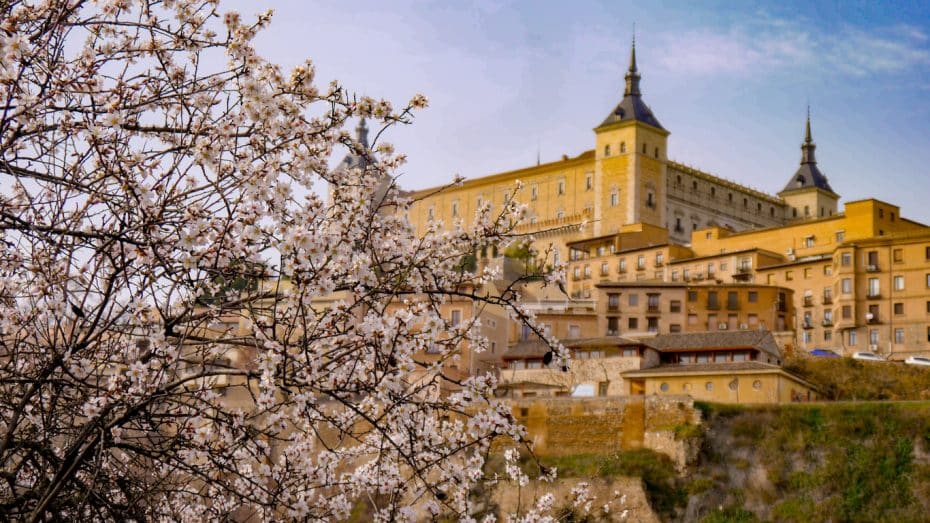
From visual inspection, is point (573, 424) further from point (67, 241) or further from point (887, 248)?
point (67, 241)

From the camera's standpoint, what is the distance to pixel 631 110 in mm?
100500

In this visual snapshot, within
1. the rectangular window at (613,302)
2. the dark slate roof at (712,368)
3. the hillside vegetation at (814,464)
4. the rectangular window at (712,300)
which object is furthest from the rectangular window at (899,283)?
the hillside vegetation at (814,464)

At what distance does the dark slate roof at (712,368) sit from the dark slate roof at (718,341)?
183 cm

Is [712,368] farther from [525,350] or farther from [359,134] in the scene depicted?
[359,134]

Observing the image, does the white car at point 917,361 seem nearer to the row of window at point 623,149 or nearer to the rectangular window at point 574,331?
the rectangular window at point 574,331

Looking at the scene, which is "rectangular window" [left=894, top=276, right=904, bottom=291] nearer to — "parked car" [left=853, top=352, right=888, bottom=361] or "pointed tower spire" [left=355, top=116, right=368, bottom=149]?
"parked car" [left=853, top=352, right=888, bottom=361]

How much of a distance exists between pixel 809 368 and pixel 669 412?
1144 cm

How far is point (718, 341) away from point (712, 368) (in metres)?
3.86

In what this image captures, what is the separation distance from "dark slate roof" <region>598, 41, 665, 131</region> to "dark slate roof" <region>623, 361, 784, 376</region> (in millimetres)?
49577

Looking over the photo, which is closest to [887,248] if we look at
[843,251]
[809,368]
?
[843,251]

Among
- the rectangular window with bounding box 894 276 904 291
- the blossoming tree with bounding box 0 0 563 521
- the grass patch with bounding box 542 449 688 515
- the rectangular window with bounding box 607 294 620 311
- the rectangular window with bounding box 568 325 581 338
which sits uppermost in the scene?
the rectangular window with bounding box 894 276 904 291

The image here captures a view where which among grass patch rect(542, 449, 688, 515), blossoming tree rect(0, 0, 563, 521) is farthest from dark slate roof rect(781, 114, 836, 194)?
blossoming tree rect(0, 0, 563, 521)

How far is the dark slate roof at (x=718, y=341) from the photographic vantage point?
52.6 meters

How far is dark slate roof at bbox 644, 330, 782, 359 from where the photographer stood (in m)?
52.6
